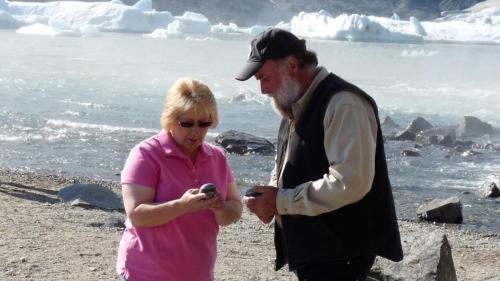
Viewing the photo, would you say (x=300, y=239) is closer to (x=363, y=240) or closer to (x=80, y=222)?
(x=363, y=240)

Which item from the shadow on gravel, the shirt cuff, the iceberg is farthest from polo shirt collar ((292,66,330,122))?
the iceberg

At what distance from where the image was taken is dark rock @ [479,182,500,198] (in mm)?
13289

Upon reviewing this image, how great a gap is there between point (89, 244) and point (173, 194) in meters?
4.33

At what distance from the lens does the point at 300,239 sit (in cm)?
327

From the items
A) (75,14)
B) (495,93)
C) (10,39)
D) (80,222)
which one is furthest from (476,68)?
(80,222)

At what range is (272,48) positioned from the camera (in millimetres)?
3270

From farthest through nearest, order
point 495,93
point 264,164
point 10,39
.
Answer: point 10,39, point 495,93, point 264,164

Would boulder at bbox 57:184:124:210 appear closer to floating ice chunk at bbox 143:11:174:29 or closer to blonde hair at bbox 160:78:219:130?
blonde hair at bbox 160:78:219:130

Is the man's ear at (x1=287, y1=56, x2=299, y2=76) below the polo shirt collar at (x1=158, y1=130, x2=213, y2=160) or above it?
above

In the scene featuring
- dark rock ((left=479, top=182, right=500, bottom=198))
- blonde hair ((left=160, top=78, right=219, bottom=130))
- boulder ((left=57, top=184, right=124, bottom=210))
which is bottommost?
dark rock ((left=479, top=182, right=500, bottom=198))

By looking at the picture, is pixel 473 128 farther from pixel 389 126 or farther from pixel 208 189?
pixel 208 189

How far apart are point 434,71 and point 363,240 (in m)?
39.6

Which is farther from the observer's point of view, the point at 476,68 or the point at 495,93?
the point at 476,68

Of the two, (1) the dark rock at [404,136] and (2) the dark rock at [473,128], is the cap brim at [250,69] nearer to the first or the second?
(1) the dark rock at [404,136]
